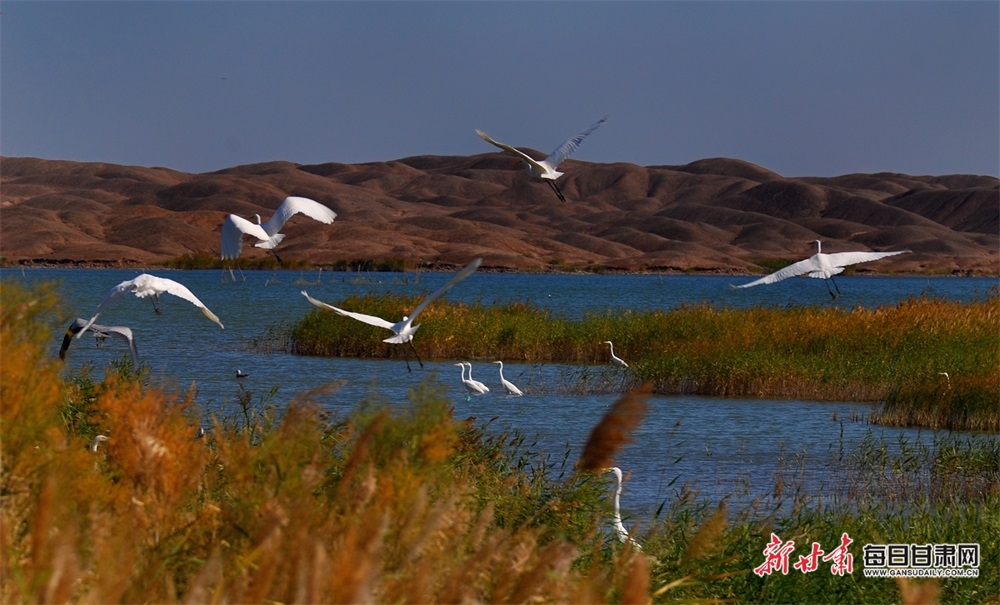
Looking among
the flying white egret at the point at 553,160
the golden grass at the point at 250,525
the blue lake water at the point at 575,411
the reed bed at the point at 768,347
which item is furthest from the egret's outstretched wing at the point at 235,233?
the golden grass at the point at 250,525

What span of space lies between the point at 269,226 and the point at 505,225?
135 meters

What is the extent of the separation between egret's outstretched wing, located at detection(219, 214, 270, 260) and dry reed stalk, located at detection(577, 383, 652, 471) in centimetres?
1104

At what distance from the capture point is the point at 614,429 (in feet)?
12.6

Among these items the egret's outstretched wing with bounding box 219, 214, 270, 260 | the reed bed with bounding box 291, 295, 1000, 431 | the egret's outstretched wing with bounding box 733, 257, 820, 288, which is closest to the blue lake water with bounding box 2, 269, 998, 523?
the reed bed with bounding box 291, 295, 1000, 431

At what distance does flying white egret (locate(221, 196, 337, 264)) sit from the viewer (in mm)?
13773

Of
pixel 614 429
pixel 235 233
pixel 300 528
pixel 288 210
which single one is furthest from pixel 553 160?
pixel 300 528

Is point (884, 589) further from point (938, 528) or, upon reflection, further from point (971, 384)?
point (971, 384)

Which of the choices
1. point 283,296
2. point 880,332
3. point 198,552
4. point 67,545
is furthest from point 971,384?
point 283,296

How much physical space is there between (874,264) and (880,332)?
4215 inches

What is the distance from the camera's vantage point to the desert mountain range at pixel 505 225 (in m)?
112

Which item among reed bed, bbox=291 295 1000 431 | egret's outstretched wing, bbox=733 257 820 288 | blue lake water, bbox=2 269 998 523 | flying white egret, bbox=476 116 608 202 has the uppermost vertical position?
flying white egret, bbox=476 116 608 202

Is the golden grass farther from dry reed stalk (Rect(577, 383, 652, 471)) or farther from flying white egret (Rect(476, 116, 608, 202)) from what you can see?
flying white egret (Rect(476, 116, 608, 202))

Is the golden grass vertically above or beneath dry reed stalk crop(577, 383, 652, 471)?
beneath

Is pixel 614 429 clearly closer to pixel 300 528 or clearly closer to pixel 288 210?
pixel 300 528
